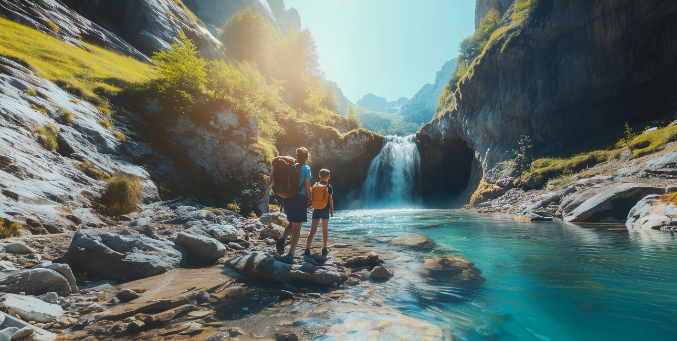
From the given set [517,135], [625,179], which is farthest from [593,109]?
[625,179]

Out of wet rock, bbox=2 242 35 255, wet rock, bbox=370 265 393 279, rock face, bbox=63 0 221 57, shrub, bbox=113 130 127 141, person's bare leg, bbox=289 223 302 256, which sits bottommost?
wet rock, bbox=370 265 393 279

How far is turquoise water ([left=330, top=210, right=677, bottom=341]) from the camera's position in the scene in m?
3.28

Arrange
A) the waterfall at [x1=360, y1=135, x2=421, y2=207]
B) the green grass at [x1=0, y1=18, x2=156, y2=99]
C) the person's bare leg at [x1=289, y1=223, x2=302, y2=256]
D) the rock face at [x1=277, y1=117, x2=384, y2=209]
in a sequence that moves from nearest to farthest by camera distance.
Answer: the person's bare leg at [x1=289, y1=223, x2=302, y2=256]
the green grass at [x1=0, y1=18, x2=156, y2=99]
the rock face at [x1=277, y1=117, x2=384, y2=209]
the waterfall at [x1=360, y1=135, x2=421, y2=207]

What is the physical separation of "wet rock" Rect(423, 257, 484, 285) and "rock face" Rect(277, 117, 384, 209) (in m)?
24.4

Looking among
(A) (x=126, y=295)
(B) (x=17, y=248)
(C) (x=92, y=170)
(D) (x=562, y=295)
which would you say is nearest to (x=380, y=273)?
(D) (x=562, y=295)

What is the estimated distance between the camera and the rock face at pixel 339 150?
3043 cm

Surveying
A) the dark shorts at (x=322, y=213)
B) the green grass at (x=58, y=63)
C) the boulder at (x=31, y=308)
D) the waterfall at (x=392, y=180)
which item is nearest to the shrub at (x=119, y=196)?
the boulder at (x=31, y=308)

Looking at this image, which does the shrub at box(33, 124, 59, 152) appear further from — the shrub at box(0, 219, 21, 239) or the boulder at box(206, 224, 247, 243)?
the boulder at box(206, 224, 247, 243)

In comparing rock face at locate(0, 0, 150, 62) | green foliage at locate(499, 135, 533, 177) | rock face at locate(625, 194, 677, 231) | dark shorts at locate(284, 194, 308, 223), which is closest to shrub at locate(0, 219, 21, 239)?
dark shorts at locate(284, 194, 308, 223)

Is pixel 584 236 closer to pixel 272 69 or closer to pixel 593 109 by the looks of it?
pixel 593 109

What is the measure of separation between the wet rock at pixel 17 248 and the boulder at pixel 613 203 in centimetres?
1822

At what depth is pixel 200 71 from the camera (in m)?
15.1

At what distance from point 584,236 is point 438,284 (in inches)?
296

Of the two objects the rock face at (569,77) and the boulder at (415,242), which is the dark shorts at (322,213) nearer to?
the boulder at (415,242)
